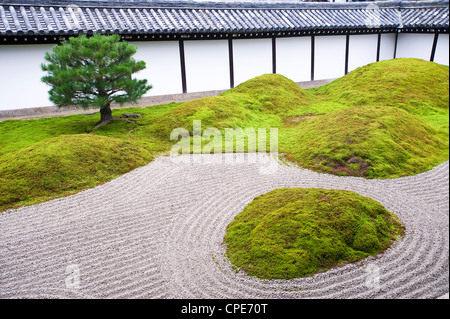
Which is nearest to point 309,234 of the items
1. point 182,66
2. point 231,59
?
point 182,66

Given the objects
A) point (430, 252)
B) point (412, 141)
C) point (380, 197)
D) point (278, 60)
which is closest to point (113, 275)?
point (430, 252)

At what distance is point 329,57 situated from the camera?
18438 mm

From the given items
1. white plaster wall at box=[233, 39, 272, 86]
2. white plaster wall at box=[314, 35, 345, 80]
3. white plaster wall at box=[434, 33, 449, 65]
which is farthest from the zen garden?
white plaster wall at box=[434, 33, 449, 65]

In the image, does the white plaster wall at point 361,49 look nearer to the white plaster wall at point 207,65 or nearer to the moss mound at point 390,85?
the moss mound at point 390,85

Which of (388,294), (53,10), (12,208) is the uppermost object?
(53,10)

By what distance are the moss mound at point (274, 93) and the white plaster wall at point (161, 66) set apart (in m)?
2.33

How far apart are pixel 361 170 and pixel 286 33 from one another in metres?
10.9

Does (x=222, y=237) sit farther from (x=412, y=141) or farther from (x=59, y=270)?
(x=412, y=141)

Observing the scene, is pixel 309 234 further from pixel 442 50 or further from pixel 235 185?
pixel 442 50

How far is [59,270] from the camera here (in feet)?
17.2

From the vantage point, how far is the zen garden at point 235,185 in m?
4.80

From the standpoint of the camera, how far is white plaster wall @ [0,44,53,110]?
12281 millimetres

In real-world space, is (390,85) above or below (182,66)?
below

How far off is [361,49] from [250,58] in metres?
6.67
